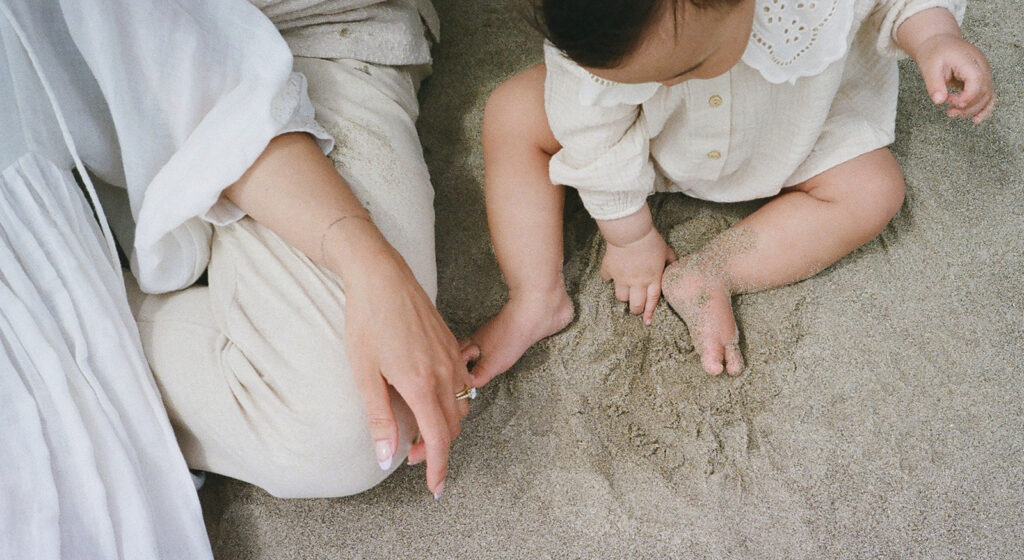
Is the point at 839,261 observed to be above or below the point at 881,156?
below

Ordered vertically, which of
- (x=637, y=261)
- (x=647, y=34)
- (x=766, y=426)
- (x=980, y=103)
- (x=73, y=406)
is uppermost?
(x=647, y=34)

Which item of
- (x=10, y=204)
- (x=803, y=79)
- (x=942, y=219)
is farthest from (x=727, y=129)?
(x=10, y=204)

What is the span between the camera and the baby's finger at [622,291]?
0.99 m

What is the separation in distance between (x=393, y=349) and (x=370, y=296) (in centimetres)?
6

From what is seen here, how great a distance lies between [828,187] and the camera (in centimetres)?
94

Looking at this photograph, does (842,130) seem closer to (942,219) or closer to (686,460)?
(942,219)

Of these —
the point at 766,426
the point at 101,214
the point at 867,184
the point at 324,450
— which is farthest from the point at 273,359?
the point at 867,184

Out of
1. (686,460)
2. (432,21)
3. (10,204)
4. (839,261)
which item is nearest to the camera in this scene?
(10,204)

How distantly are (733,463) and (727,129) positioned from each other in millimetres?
371

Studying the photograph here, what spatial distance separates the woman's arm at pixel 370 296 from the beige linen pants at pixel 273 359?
4cm

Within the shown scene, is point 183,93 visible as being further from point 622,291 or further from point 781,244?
point 781,244

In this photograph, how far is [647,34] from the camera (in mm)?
618

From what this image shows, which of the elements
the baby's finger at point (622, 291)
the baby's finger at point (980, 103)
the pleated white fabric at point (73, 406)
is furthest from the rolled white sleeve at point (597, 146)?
the pleated white fabric at point (73, 406)

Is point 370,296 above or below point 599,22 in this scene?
below
